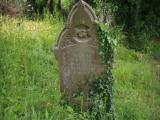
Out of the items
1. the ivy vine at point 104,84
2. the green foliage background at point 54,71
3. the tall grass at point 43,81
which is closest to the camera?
the tall grass at point 43,81

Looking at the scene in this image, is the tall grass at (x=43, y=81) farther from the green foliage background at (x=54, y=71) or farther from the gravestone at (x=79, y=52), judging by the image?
the gravestone at (x=79, y=52)

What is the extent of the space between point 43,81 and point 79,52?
0.82 m

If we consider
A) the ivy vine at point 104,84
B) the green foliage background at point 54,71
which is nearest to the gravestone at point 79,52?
the ivy vine at point 104,84

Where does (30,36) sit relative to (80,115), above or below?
above

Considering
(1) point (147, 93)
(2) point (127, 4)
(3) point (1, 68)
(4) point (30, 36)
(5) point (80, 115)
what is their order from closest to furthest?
(5) point (80, 115)
(3) point (1, 68)
(1) point (147, 93)
(4) point (30, 36)
(2) point (127, 4)

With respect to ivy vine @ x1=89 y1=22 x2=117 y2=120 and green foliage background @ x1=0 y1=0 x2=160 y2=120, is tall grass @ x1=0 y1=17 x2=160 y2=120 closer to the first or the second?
green foliage background @ x1=0 y1=0 x2=160 y2=120

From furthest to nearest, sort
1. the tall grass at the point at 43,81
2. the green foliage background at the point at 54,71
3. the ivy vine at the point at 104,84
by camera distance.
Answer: the ivy vine at the point at 104,84, the green foliage background at the point at 54,71, the tall grass at the point at 43,81

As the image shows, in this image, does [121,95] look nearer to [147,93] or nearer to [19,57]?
[147,93]

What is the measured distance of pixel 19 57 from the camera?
24.4ft

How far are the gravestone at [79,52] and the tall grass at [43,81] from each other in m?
0.33

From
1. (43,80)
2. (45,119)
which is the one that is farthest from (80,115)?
(43,80)

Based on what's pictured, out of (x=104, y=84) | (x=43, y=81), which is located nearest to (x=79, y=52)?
(x=104, y=84)

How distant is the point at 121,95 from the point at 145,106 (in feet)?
2.08

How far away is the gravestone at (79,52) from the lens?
6.24 metres
